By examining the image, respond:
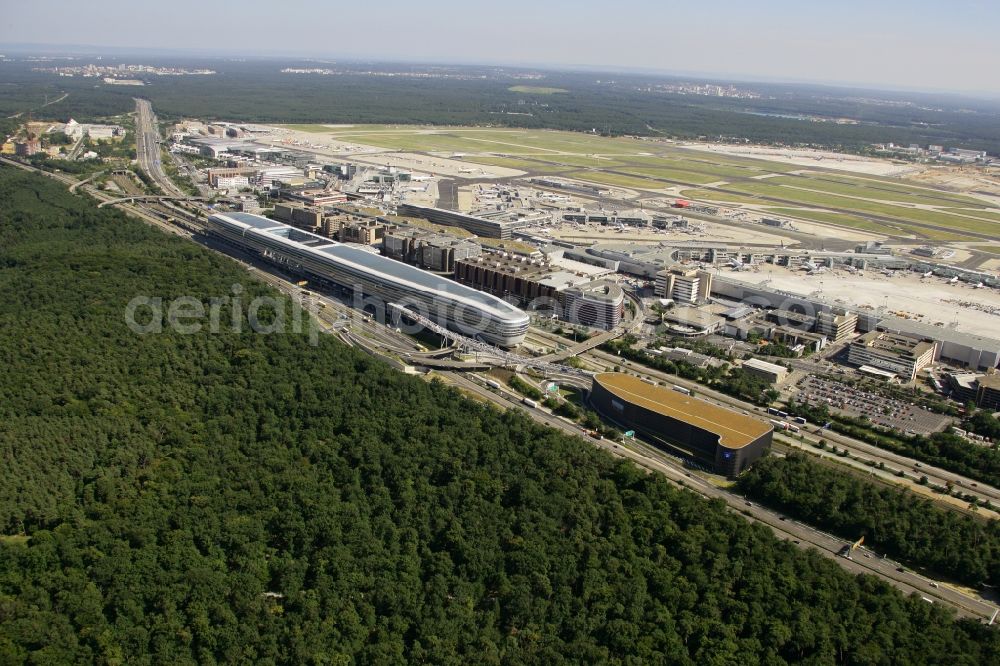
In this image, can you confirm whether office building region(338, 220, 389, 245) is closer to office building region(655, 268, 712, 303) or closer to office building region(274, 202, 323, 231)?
office building region(274, 202, 323, 231)

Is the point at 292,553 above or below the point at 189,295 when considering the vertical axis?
below

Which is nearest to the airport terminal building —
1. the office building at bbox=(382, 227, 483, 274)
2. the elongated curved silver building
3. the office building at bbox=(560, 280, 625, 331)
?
the elongated curved silver building

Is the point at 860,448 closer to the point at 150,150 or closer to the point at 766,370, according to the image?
the point at 766,370

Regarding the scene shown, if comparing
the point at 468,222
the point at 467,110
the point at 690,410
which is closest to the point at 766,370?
the point at 690,410

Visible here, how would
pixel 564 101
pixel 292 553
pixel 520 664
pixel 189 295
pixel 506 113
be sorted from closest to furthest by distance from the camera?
pixel 520 664 → pixel 292 553 → pixel 189 295 → pixel 506 113 → pixel 564 101

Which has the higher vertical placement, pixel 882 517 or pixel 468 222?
pixel 468 222

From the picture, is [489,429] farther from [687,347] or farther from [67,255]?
[67,255]

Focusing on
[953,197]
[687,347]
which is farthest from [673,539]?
[953,197]
